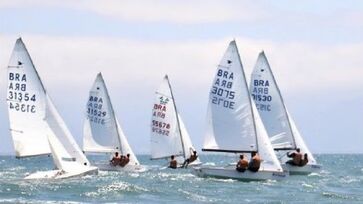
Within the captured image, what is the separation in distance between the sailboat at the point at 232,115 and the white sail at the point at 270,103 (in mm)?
8323

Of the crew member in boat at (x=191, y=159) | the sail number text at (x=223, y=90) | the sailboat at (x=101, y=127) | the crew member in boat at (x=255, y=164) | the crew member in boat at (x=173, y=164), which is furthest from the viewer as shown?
the sailboat at (x=101, y=127)

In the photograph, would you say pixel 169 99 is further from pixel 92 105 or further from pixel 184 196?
pixel 184 196

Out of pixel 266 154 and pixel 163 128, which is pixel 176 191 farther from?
pixel 163 128

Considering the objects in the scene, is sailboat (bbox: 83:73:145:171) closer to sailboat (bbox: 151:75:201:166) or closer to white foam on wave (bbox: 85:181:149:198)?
sailboat (bbox: 151:75:201:166)

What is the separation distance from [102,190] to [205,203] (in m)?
5.69

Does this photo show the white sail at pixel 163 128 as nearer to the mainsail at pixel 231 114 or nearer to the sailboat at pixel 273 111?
the sailboat at pixel 273 111

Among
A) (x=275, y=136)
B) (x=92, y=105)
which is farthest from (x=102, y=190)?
(x=92, y=105)

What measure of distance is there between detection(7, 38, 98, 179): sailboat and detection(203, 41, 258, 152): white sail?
7.10 metres

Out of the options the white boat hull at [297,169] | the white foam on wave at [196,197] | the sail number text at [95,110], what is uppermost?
the sail number text at [95,110]

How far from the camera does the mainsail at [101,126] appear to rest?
64875 millimetres

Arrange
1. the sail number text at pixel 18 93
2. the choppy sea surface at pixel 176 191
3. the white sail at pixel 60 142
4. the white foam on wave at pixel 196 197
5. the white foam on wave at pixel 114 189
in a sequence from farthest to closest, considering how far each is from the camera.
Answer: the white sail at pixel 60 142 → the sail number text at pixel 18 93 → the white foam on wave at pixel 114 189 → the choppy sea surface at pixel 176 191 → the white foam on wave at pixel 196 197

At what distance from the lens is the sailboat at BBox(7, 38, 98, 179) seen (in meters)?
45.1

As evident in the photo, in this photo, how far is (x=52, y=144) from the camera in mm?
46469

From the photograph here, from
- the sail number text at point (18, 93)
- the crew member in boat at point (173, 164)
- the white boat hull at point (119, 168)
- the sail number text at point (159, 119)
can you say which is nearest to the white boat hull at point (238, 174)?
the sail number text at point (18, 93)
